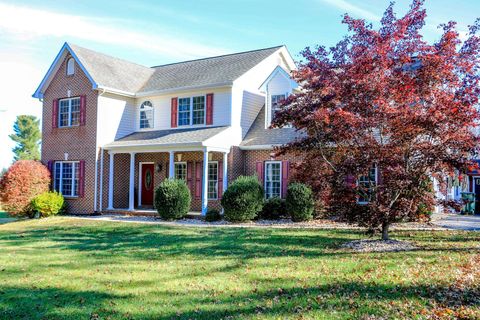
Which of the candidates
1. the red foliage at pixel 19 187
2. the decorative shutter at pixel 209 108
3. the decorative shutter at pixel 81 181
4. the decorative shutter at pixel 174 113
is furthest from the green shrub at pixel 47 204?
the decorative shutter at pixel 209 108

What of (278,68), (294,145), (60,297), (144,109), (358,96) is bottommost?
(60,297)

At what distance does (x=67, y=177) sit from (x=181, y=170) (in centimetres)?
580

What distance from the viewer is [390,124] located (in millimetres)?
10102

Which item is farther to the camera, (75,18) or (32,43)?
(32,43)

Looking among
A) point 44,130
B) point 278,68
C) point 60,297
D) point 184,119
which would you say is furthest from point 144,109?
point 60,297

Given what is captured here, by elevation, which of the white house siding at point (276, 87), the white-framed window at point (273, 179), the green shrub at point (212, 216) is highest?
the white house siding at point (276, 87)

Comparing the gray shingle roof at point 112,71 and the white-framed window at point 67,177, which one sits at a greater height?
the gray shingle roof at point 112,71

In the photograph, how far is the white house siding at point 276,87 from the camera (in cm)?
1996

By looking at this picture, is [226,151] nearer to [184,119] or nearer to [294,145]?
[184,119]

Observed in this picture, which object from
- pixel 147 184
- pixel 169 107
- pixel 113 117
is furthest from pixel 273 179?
pixel 113 117

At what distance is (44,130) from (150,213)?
27.5 ft

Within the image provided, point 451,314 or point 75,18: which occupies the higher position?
point 75,18

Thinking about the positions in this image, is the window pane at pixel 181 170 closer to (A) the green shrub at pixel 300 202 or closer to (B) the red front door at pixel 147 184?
(B) the red front door at pixel 147 184

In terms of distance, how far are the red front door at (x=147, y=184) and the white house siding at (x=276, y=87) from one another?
6389 millimetres
